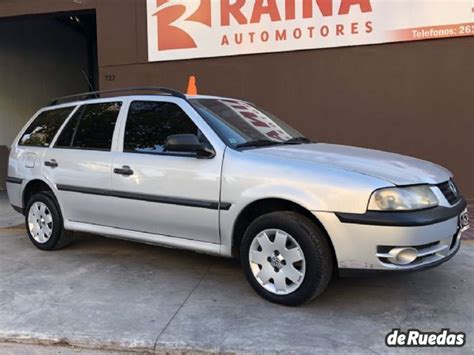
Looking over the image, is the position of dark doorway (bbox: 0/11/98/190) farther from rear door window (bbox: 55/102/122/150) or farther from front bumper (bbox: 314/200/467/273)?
front bumper (bbox: 314/200/467/273)

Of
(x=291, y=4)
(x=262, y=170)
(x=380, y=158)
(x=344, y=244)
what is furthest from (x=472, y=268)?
(x=291, y=4)

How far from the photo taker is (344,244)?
3.67 metres

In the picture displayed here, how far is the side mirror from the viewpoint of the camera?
4.16 meters

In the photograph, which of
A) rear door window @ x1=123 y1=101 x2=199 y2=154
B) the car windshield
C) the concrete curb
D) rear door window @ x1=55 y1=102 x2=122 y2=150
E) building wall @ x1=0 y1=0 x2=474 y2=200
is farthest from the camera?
building wall @ x1=0 y1=0 x2=474 y2=200

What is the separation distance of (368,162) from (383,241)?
2.25ft

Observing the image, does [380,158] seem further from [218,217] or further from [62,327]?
[62,327]

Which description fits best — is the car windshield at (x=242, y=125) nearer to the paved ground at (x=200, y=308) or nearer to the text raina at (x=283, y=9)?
the paved ground at (x=200, y=308)

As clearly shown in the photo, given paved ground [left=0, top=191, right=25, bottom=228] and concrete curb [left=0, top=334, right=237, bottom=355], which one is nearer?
concrete curb [left=0, top=334, right=237, bottom=355]

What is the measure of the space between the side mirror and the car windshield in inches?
8.2

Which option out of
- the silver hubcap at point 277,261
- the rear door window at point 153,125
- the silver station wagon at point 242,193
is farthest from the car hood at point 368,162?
the rear door window at point 153,125

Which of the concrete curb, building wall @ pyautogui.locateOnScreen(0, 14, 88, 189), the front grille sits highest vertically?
building wall @ pyautogui.locateOnScreen(0, 14, 88, 189)

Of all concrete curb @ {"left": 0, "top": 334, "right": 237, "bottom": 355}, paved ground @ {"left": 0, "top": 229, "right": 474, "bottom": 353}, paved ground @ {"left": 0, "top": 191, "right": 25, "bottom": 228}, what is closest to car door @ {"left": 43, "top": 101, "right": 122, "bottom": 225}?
paved ground @ {"left": 0, "top": 229, "right": 474, "bottom": 353}

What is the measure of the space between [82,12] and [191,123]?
657 cm

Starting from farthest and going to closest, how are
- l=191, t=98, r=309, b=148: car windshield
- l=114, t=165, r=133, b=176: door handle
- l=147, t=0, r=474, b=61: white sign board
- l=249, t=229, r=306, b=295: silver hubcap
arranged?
l=147, t=0, r=474, b=61: white sign board, l=114, t=165, r=133, b=176: door handle, l=191, t=98, r=309, b=148: car windshield, l=249, t=229, r=306, b=295: silver hubcap
